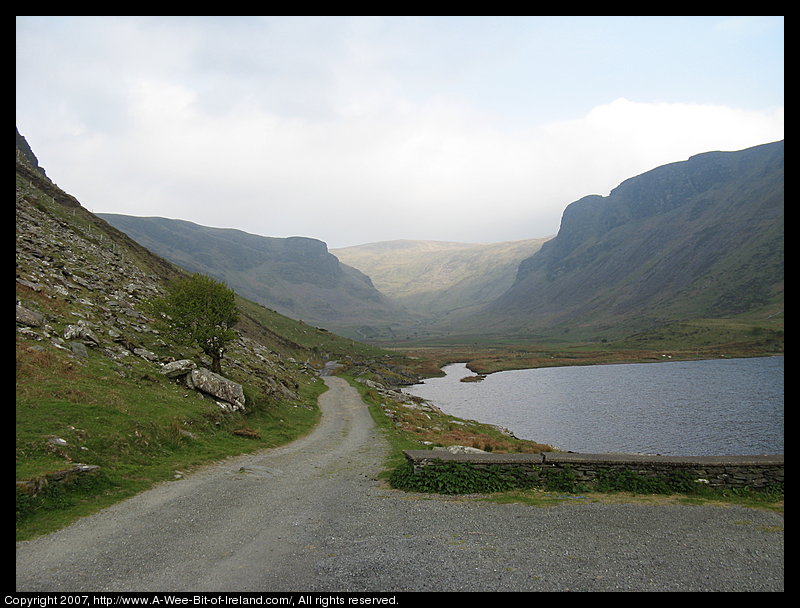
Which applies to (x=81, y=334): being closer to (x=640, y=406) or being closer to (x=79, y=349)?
(x=79, y=349)

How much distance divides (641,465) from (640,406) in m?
55.8

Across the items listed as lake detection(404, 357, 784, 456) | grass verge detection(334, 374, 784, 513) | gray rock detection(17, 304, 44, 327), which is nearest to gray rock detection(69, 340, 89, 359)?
gray rock detection(17, 304, 44, 327)

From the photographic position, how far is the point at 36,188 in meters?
74.3

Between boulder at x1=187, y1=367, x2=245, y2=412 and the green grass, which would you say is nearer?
the green grass

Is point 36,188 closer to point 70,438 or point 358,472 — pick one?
point 70,438

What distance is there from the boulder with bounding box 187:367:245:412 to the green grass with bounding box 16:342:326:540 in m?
0.95

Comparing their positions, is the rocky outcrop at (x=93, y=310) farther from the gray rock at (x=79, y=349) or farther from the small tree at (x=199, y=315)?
the small tree at (x=199, y=315)

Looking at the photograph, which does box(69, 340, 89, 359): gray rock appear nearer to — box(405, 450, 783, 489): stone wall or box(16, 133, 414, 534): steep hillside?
box(16, 133, 414, 534): steep hillside

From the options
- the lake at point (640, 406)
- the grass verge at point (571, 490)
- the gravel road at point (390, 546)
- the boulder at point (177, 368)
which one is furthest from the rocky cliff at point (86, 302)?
the lake at point (640, 406)

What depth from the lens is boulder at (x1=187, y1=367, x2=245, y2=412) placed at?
31.5 metres

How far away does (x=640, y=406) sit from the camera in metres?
65.2

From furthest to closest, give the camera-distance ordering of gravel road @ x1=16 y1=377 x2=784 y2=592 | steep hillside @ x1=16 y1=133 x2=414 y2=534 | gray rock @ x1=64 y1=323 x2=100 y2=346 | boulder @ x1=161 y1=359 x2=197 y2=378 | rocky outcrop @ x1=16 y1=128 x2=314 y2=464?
boulder @ x1=161 y1=359 x2=197 y2=378, rocky outcrop @ x1=16 y1=128 x2=314 y2=464, gray rock @ x1=64 y1=323 x2=100 y2=346, steep hillside @ x1=16 y1=133 x2=414 y2=534, gravel road @ x1=16 y1=377 x2=784 y2=592
